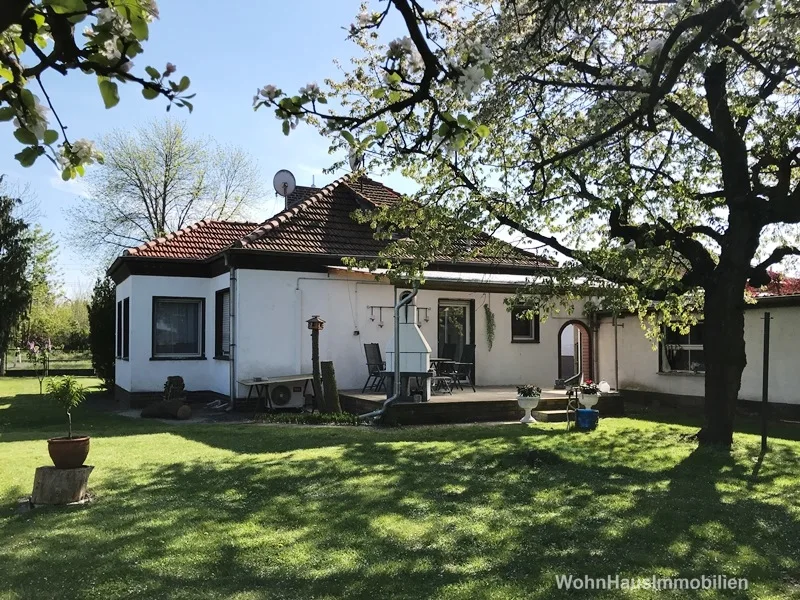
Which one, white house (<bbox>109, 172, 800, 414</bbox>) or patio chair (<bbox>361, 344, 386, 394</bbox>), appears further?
patio chair (<bbox>361, 344, 386, 394</bbox>)

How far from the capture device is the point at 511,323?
1747cm

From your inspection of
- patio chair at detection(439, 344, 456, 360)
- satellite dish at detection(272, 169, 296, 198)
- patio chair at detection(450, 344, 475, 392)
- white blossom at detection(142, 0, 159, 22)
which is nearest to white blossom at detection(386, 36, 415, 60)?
white blossom at detection(142, 0, 159, 22)

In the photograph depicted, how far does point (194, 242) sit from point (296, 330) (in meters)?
4.56

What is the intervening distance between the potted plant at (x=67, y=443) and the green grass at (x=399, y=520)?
0.51 metres

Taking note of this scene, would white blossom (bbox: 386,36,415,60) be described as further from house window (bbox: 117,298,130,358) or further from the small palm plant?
house window (bbox: 117,298,130,358)

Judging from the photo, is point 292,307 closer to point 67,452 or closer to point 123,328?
point 123,328

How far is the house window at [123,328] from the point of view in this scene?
56.6ft

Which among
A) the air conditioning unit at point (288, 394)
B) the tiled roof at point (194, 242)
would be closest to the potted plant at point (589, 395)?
the air conditioning unit at point (288, 394)

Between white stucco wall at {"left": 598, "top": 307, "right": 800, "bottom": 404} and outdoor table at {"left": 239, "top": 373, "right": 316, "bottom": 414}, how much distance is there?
26.1ft

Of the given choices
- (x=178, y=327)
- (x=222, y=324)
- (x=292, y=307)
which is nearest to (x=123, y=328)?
(x=178, y=327)

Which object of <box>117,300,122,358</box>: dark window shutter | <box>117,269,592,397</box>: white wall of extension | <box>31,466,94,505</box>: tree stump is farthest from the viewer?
<box>117,300,122,358</box>: dark window shutter

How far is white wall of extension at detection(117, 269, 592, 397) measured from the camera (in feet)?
47.8

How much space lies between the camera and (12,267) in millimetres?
30203

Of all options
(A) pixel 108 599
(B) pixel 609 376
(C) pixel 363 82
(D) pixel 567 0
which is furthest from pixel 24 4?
(B) pixel 609 376
